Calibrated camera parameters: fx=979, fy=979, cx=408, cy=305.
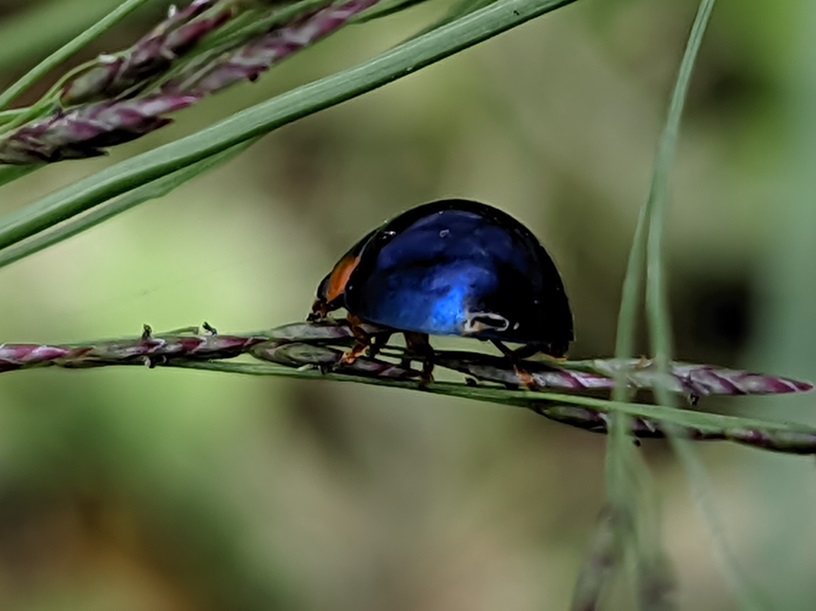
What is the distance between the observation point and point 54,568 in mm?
1465

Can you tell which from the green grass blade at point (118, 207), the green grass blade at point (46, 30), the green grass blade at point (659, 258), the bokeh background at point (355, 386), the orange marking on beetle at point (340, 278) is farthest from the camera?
the bokeh background at point (355, 386)

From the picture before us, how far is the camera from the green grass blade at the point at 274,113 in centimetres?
41

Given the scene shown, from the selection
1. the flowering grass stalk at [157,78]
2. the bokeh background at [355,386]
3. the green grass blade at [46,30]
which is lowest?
the bokeh background at [355,386]

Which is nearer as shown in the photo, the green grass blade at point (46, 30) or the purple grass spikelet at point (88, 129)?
the purple grass spikelet at point (88, 129)

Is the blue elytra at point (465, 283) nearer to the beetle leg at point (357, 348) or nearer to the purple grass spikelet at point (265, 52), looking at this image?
the beetle leg at point (357, 348)

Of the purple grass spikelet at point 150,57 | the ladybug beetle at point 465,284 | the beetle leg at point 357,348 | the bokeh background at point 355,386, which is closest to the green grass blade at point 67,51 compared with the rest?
the purple grass spikelet at point 150,57

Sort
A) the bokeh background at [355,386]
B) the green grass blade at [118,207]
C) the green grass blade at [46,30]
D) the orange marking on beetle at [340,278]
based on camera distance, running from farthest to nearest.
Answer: the bokeh background at [355,386]
the orange marking on beetle at [340,278]
the green grass blade at [46,30]
the green grass blade at [118,207]

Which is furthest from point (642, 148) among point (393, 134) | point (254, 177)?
point (254, 177)

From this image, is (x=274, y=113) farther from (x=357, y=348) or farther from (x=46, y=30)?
(x=46, y=30)

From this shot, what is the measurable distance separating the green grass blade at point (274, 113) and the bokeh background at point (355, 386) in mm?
905

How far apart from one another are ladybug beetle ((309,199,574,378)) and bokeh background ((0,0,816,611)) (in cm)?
61

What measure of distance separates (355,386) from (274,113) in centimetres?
116

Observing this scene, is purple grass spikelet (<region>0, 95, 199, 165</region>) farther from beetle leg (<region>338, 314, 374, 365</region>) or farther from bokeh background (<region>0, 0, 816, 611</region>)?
bokeh background (<region>0, 0, 816, 611</region>)

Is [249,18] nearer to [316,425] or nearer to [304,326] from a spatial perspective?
[304,326]
